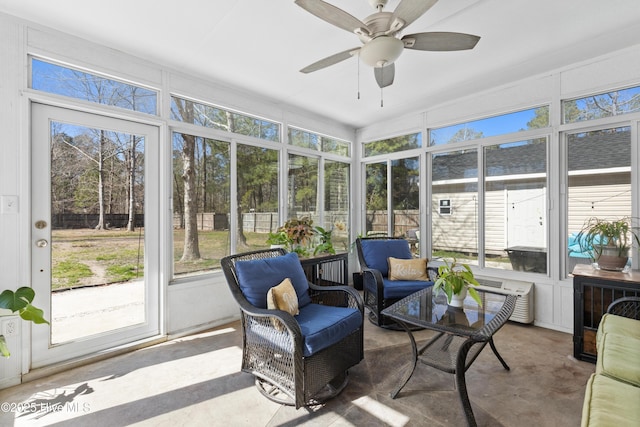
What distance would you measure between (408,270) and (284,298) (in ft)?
5.93

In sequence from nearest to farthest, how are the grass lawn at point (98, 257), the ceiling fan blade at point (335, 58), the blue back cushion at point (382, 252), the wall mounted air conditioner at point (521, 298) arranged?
the ceiling fan blade at point (335, 58) → the grass lawn at point (98, 257) → the wall mounted air conditioner at point (521, 298) → the blue back cushion at point (382, 252)

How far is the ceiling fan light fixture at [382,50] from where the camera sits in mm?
1883

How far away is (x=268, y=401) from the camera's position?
6.66 ft

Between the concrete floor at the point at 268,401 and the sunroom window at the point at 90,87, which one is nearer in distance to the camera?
the concrete floor at the point at 268,401

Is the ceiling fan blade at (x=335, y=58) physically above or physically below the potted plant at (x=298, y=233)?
above

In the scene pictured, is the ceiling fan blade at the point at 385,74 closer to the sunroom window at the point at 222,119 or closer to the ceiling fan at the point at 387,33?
the ceiling fan at the point at 387,33

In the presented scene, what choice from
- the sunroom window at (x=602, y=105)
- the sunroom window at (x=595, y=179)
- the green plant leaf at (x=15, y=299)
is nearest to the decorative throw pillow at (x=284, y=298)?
the green plant leaf at (x=15, y=299)

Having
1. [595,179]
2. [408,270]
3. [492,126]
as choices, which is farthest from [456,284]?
[492,126]

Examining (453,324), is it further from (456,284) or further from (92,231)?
(92,231)

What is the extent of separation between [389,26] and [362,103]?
2308mm

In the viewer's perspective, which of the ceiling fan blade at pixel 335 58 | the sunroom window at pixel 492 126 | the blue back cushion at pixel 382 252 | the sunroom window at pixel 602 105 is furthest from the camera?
the blue back cushion at pixel 382 252

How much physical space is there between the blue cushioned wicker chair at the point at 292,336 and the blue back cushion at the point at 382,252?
122 centimetres

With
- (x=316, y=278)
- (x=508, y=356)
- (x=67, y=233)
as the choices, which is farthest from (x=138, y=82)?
(x=508, y=356)

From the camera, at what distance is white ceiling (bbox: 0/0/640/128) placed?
7.24 feet
